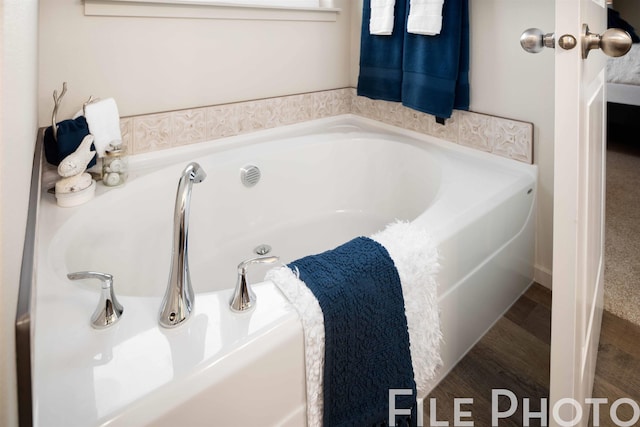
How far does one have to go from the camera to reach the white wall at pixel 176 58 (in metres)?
1.46

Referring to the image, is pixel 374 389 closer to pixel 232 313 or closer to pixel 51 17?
pixel 232 313

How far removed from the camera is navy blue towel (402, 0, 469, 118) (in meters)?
1.68

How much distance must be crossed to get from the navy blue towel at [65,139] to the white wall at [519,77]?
1567mm

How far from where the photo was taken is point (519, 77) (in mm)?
1614

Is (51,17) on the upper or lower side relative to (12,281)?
upper

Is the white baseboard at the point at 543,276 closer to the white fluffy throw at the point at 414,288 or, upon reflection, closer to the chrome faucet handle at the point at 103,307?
the white fluffy throw at the point at 414,288

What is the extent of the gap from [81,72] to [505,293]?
1820mm

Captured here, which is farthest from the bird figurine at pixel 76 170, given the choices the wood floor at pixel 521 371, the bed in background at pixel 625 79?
the bed in background at pixel 625 79

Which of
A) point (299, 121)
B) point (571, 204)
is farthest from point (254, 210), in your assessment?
point (571, 204)

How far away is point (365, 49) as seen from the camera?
82.3 inches

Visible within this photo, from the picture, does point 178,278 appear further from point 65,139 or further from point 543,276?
point 543,276

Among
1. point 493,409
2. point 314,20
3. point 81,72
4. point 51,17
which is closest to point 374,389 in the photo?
point 493,409

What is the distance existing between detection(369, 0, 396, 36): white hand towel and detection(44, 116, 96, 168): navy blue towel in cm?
135

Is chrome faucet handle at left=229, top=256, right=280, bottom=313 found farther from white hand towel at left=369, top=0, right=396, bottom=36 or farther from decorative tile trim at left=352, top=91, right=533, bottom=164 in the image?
white hand towel at left=369, top=0, right=396, bottom=36
